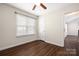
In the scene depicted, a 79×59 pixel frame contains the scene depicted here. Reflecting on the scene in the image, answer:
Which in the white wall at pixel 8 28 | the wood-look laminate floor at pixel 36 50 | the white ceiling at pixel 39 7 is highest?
the white ceiling at pixel 39 7

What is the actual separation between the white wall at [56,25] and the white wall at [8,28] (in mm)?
503

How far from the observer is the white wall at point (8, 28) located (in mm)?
1633

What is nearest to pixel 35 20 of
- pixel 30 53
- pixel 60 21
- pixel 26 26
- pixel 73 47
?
pixel 26 26

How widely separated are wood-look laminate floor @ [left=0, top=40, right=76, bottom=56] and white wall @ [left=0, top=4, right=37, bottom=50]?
0.10 meters

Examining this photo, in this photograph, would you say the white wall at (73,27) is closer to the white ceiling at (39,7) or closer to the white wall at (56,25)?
the white wall at (56,25)

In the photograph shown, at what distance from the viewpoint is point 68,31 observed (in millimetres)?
1610

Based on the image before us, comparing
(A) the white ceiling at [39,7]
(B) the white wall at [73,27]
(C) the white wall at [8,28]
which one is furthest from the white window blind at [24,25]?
(B) the white wall at [73,27]

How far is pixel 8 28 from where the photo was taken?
5.57 ft

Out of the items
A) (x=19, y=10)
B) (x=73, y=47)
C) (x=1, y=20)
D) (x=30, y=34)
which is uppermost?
(x=19, y=10)

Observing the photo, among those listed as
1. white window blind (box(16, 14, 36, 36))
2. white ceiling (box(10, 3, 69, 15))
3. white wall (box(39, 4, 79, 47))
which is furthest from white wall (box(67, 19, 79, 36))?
white window blind (box(16, 14, 36, 36))

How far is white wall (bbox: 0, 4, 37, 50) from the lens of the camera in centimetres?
163

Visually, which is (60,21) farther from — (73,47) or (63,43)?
(73,47)

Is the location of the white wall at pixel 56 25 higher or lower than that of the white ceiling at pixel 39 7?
lower

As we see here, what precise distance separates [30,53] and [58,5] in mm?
1071
